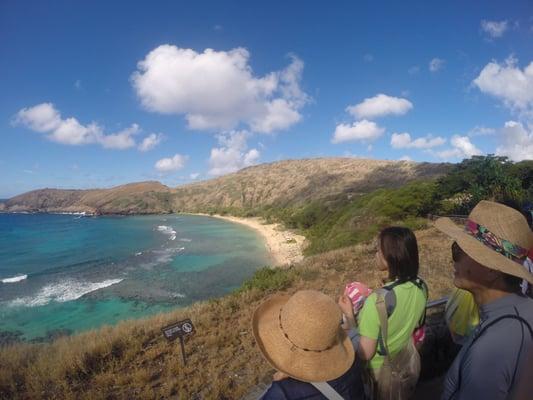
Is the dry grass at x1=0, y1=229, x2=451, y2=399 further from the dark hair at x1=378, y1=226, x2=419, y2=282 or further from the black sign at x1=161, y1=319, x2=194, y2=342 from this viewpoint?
the dark hair at x1=378, y1=226, x2=419, y2=282

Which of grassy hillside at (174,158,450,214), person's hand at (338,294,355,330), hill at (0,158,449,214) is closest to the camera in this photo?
person's hand at (338,294,355,330)

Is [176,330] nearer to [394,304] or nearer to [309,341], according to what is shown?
[394,304]

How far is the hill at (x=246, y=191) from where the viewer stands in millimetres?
94250

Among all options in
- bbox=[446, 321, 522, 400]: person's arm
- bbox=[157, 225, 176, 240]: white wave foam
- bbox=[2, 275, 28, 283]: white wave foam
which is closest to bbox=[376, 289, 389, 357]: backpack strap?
bbox=[446, 321, 522, 400]: person's arm

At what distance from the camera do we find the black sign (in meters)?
5.28

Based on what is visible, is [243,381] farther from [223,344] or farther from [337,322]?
[337,322]

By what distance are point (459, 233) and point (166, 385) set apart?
16.3 ft

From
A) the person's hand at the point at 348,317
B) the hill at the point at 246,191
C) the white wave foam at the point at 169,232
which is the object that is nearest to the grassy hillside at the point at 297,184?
the hill at the point at 246,191

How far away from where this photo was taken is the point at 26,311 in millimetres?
20766

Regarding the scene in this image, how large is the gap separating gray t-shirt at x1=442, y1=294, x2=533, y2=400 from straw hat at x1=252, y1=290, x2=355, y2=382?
0.58 m

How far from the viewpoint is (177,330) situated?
17.8ft

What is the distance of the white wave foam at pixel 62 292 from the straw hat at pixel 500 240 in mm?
25765

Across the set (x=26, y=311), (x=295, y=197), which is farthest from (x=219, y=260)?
(x=295, y=197)

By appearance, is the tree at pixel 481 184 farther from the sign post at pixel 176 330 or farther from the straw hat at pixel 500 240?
the straw hat at pixel 500 240
